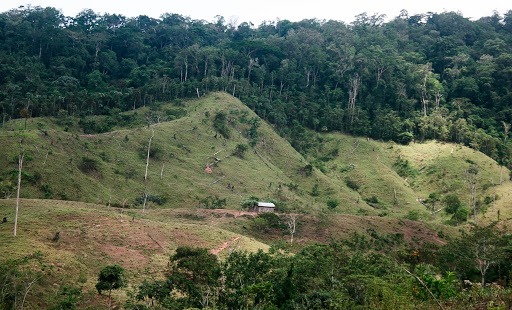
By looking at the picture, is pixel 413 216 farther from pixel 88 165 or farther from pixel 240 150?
pixel 88 165

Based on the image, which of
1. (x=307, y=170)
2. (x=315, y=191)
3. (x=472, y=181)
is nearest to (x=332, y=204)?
(x=315, y=191)

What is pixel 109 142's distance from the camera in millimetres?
59781

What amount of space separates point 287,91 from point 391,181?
109ft

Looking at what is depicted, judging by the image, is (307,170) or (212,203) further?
(307,170)

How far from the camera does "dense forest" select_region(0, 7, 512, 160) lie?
8119cm

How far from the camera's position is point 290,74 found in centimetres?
9894

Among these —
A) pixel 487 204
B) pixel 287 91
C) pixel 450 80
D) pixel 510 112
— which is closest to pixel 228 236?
pixel 487 204

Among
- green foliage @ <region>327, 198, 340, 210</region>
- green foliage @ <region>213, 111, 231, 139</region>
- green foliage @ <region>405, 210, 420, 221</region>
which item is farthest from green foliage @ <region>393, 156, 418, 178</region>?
green foliage @ <region>213, 111, 231, 139</region>

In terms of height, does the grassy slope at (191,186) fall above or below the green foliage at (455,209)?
above

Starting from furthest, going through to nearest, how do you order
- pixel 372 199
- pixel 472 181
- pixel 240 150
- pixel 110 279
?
pixel 240 150, pixel 472 181, pixel 372 199, pixel 110 279

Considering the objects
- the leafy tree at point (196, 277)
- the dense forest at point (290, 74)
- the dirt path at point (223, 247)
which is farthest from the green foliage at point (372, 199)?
the leafy tree at point (196, 277)

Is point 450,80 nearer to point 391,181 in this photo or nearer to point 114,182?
point 391,181

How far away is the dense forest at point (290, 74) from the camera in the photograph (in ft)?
266

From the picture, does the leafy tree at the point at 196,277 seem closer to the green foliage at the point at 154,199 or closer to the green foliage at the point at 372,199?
the green foliage at the point at 154,199
